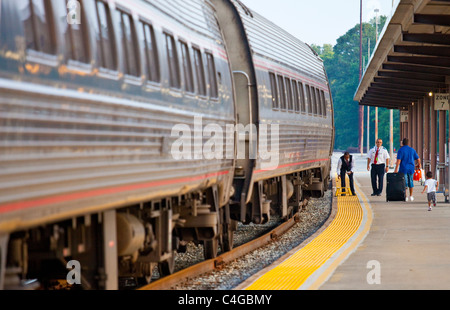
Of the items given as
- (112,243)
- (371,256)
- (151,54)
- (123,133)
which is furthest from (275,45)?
(123,133)

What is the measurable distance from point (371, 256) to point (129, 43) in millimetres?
6320

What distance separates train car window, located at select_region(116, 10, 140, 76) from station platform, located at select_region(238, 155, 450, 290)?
3.13 m

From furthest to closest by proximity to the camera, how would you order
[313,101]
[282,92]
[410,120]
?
[410,120] < [313,101] < [282,92]

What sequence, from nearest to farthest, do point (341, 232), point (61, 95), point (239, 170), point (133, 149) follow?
point (61, 95), point (133, 149), point (239, 170), point (341, 232)

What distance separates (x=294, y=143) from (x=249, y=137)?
3.85 metres

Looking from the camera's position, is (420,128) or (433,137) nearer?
(433,137)

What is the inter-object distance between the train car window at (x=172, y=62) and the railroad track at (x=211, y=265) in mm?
2286

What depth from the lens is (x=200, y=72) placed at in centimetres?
1079

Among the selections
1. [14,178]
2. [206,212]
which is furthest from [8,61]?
[206,212]

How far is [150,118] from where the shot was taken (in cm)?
819

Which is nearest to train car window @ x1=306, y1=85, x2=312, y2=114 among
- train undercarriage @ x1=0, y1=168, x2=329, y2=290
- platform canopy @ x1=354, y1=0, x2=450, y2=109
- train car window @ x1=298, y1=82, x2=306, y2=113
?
train car window @ x1=298, y1=82, x2=306, y2=113

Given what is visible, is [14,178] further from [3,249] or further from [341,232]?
[341,232]

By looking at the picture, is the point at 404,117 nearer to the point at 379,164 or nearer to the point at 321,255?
the point at 379,164

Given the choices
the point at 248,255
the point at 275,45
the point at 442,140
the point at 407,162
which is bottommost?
the point at 248,255
